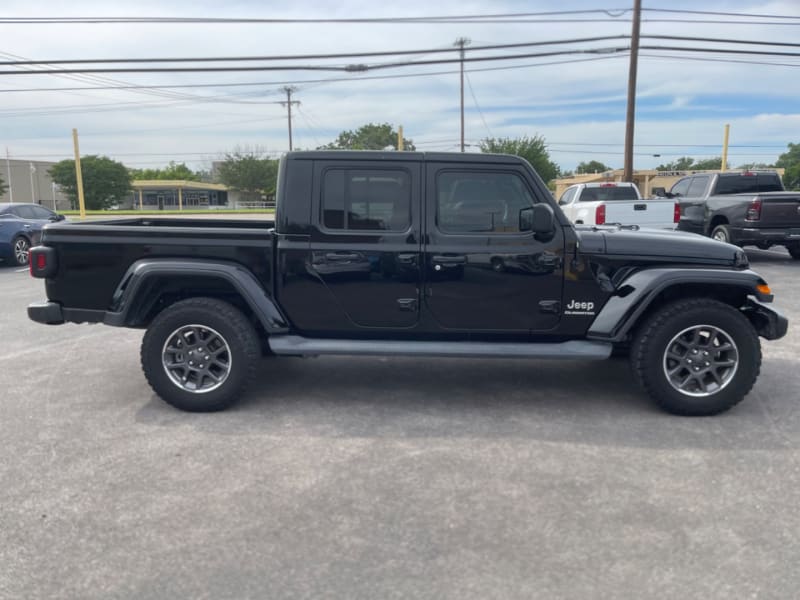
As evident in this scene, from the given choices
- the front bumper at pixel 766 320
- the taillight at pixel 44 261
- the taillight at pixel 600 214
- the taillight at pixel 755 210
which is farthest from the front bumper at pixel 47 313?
the taillight at pixel 755 210

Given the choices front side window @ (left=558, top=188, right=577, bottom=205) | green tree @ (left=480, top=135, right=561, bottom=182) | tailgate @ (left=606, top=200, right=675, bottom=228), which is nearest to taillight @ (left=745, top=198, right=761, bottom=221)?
tailgate @ (left=606, top=200, right=675, bottom=228)

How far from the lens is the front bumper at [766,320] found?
4875mm

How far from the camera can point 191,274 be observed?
4.80m

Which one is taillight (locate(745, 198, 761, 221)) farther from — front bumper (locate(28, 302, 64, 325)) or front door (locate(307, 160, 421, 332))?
front bumper (locate(28, 302, 64, 325))

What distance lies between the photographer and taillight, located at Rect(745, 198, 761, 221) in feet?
41.8

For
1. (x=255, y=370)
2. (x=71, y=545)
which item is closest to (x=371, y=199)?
(x=255, y=370)

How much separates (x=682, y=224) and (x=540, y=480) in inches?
526

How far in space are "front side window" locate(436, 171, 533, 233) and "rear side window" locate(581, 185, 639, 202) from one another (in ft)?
36.6

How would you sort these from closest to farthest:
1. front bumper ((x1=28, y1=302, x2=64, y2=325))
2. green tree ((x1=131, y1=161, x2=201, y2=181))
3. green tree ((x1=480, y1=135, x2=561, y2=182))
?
front bumper ((x1=28, y1=302, x2=64, y2=325)) < green tree ((x1=480, y1=135, x2=561, y2=182)) < green tree ((x1=131, y1=161, x2=201, y2=181))

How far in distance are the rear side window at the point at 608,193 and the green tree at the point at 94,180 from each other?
81601mm

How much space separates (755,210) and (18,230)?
51.7 feet

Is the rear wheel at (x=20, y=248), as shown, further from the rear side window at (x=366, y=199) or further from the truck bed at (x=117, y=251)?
the rear side window at (x=366, y=199)

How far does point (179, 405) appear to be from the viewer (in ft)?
Answer: 16.1

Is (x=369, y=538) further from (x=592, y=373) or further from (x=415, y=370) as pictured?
(x=592, y=373)
